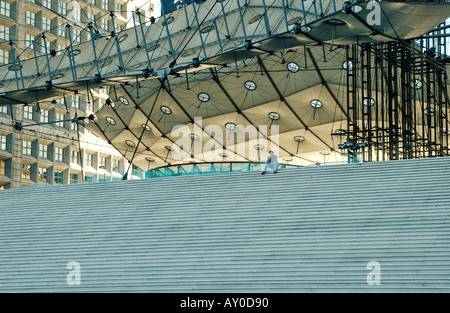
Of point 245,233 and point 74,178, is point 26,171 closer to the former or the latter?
point 74,178

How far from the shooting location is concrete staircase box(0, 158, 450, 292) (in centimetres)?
1667

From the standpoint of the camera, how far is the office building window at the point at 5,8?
203 ft

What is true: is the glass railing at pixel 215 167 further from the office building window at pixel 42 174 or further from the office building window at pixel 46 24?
the office building window at pixel 46 24

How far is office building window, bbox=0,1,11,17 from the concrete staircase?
40.6m

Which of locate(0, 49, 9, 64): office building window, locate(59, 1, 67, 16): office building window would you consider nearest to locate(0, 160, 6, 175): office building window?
locate(0, 49, 9, 64): office building window

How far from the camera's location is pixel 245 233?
19594 millimetres

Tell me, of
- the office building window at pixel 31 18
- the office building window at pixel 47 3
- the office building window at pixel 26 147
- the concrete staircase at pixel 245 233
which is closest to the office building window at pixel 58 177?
the office building window at pixel 26 147

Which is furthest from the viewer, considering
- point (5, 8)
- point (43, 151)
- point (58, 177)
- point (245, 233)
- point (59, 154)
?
point (59, 154)

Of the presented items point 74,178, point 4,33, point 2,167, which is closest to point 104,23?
point 4,33

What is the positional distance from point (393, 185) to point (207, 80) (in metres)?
28.1

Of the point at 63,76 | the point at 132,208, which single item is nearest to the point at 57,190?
the point at 132,208

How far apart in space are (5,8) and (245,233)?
161 ft

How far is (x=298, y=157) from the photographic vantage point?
180 ft

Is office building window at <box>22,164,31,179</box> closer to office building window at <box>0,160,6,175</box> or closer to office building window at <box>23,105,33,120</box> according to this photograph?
office building window at <box>0,160,6,175</box>
